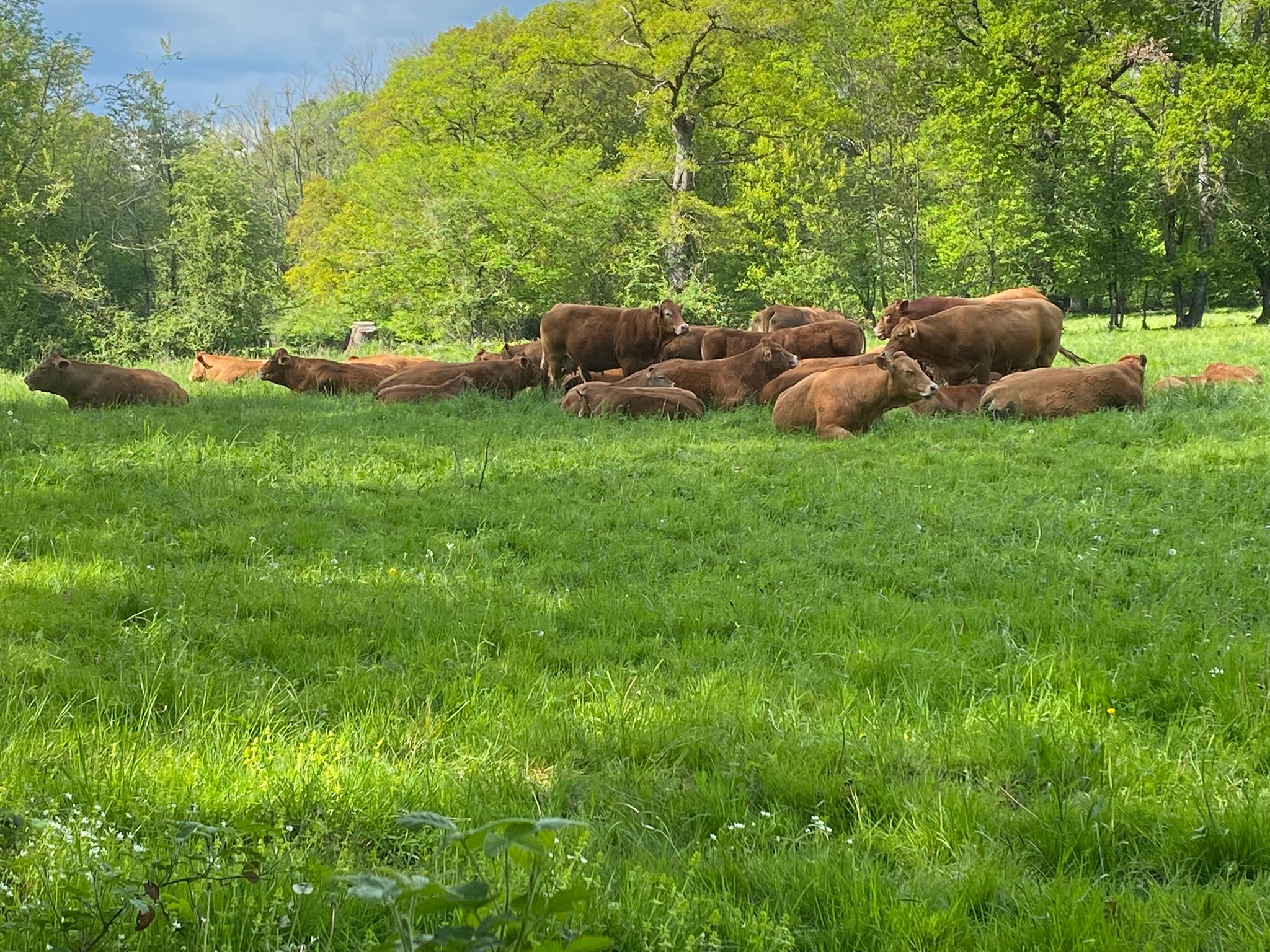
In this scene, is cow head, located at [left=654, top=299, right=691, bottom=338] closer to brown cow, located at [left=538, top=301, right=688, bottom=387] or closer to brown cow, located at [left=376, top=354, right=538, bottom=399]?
brown cow, located at [left=538, top=301, right=688, bottom=387]

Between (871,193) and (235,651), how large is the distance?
3695cm

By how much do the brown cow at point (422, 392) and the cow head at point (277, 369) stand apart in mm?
2443

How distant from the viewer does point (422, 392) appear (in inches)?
547

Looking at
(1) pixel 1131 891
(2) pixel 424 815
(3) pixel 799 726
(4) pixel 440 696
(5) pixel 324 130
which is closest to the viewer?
(2) pixel 424 815

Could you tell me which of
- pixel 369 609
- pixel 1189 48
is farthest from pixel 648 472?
pixel 1189 48

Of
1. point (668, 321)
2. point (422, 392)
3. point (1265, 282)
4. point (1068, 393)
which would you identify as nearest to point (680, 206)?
point (668, 321)

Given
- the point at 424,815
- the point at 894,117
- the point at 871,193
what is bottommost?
the point at 424,815

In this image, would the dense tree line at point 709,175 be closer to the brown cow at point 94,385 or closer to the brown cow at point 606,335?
the brown cow at point 606,335

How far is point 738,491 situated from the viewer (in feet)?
25.2

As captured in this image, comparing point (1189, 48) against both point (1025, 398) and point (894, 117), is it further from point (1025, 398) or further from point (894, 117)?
point (1025, 398)

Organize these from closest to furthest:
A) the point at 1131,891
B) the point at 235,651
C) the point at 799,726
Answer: the point at 1131,891, the point at 799,726, the point at 235,651

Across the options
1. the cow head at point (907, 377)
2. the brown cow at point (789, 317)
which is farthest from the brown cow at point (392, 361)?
the cow head at point (907, 377)

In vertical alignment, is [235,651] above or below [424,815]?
below

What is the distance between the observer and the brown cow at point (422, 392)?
13.6 m
